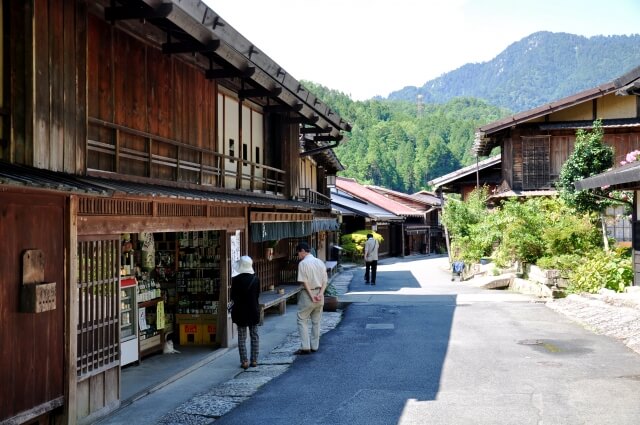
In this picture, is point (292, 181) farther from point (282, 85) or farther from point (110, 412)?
point (110, 412)

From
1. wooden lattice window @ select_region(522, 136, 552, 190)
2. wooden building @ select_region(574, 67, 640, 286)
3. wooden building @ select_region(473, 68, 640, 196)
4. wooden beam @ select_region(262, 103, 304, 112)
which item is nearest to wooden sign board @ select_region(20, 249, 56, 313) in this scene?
wooden beam @ select_region(262, 103, 304, 112)

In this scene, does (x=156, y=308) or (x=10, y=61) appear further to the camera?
(x=156, y=308)

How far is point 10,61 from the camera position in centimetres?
721

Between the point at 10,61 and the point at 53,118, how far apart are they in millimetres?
734

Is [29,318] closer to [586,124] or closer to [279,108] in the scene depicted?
[279,108]

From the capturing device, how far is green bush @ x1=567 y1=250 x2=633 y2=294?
18422 millimetres

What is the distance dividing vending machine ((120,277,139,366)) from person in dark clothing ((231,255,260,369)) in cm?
164

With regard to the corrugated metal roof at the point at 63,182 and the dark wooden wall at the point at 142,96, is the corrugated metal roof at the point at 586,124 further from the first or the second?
the corrugated metal roof at the point at 63,182

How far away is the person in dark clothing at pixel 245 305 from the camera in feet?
37.3

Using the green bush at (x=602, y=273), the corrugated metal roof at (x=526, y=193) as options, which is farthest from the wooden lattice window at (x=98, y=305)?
the corrugated metal roof at (x=526, y=193)

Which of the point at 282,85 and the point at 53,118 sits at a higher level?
the point at 282,85

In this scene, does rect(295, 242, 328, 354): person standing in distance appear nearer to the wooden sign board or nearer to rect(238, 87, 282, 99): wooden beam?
rect(238, 87, 282, 99): wooden beam

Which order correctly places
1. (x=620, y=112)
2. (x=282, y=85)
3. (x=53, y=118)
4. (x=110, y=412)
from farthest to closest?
(x=620, y=112), (x=282, y=85), (x=110, y=412), (x=53, y=118)

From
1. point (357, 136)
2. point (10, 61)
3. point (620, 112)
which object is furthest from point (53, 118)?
point (357, 136)
